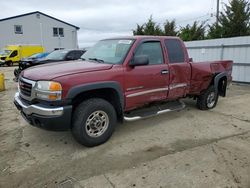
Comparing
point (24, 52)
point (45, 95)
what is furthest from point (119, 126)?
point (24, 52)

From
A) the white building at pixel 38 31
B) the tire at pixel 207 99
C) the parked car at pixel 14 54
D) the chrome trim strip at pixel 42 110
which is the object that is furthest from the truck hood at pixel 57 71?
the white building at pixel 38 31

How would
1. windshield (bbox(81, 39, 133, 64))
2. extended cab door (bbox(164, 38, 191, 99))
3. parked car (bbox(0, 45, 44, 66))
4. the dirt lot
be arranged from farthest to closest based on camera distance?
parked car (bbox(0, 45, 44, 66)) < extended cab door (bbox(164, 38, 191, 99)) < windshield (bbox(81, 39, 133, 64)) < the dirt lot

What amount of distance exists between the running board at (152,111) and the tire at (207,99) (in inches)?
33.4

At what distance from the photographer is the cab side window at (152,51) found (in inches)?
184

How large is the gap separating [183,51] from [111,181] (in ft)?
11.7

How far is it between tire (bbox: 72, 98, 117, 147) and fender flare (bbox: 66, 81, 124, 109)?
0.25 metres

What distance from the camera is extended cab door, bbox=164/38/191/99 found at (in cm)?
506

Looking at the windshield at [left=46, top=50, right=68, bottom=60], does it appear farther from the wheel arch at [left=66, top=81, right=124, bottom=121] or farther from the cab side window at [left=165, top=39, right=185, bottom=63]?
the wheel arch at [left=66, top=81, right=124, bottom=121]

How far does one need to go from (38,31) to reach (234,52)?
102 ft

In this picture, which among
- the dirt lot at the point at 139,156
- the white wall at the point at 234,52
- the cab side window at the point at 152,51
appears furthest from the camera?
the white wall at the point at 234,52

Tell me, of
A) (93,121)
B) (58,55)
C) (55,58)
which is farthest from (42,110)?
(58,55)

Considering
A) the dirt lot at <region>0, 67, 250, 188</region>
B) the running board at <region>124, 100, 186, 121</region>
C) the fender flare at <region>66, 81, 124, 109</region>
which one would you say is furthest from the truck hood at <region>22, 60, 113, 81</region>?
the dirt lot at <region>0, 67, 250, 188</region>

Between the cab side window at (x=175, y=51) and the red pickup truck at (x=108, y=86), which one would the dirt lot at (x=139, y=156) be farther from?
the cab side window at (x=175, y=51)

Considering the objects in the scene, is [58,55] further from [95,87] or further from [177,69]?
[95,87]
